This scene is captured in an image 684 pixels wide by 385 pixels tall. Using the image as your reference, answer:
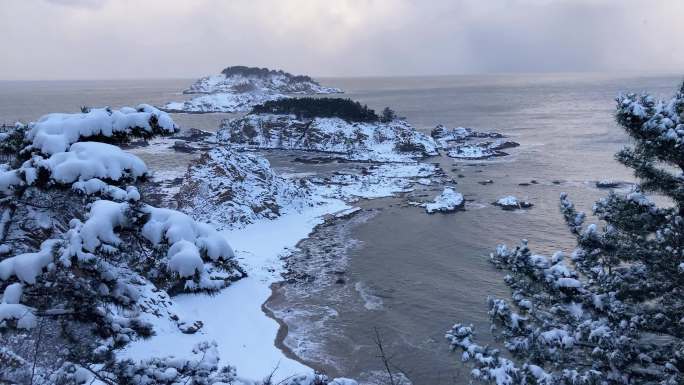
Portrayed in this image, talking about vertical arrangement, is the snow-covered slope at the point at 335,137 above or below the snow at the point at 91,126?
below

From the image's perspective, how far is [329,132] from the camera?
8125 centimetres

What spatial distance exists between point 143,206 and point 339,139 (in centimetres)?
7531

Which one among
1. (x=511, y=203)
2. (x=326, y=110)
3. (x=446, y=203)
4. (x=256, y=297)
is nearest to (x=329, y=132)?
(x=326, y=110)

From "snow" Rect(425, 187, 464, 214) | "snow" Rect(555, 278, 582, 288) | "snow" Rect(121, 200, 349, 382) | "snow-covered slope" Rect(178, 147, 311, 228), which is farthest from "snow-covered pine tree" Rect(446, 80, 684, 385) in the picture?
"snow" Rect(425, 187, 464, 214)

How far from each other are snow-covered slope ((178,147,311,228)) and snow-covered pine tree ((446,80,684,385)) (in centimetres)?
3049

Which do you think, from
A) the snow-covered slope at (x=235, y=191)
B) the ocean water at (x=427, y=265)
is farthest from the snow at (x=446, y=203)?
the snow-covered slope at (x=235, y=191)

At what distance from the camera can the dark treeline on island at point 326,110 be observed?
84625mm

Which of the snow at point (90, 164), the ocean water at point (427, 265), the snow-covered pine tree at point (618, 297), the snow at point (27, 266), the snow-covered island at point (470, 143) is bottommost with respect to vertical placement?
the ocean water at point (427, 265)

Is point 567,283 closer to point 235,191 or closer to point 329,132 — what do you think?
point 235,191

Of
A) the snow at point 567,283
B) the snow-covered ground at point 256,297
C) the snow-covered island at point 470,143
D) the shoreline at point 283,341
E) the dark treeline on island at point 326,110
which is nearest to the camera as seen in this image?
the snow at point 567,283

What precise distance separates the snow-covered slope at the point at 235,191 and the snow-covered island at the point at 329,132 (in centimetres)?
2870

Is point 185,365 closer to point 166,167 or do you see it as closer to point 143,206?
point 143,206

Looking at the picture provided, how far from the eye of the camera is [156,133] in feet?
18.5

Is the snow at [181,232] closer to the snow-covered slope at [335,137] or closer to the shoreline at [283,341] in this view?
the shoreline at [283,341]
